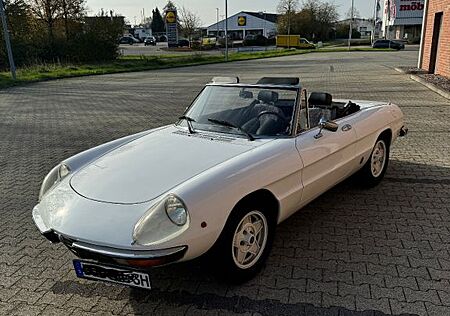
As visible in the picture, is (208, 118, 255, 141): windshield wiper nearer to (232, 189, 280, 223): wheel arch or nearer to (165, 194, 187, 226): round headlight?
(232, 189, 280, 223): wheel arch

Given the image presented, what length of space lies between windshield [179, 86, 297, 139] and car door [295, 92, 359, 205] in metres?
0.23

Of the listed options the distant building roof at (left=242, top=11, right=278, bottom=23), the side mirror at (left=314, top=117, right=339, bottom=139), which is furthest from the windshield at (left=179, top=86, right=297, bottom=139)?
the distant building roof at (left=242, top=11, right=278, bottom=23)

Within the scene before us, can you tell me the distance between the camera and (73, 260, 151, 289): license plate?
2.30m

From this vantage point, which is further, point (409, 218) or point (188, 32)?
point (188, 32)

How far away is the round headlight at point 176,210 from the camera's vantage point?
2330 millimetres

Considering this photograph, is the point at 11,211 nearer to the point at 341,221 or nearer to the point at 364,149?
the point at 341,221

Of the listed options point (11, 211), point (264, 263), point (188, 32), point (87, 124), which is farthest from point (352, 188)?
point (188, 32)

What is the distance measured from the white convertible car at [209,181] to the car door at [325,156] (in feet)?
0.04

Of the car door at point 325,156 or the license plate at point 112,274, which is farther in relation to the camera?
the car door at point 325,156

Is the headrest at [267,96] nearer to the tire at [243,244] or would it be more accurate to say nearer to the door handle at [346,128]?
the door handle at [346,128]

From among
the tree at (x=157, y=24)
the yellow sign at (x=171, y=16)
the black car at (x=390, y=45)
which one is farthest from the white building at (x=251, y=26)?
the yellow sign at (x=171, y=16)

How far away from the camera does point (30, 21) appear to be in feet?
95.5

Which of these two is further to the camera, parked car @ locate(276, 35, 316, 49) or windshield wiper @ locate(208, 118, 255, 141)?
parked car @ locate(276, 35, 316, 49)

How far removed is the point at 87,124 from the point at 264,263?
7.45 metres
